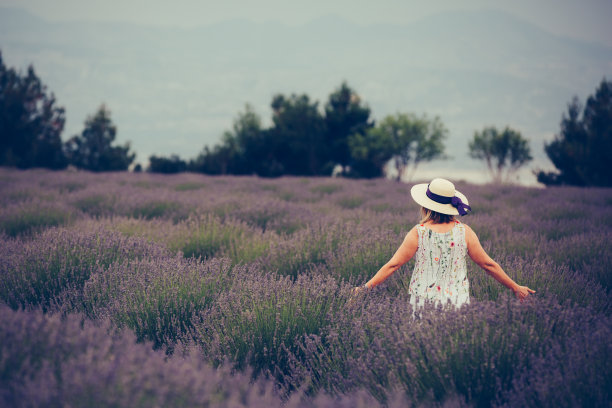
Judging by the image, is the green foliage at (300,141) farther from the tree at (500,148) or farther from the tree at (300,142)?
the tree at (500,148)

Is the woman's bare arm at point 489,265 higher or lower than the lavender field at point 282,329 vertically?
higher

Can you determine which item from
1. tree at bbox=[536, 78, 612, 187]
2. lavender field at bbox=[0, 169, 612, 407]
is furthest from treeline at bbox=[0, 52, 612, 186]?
lavender field at bbox=[0, 169, 612, 407]

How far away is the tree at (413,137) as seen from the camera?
43.6m

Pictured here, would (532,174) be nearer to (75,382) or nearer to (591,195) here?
(591,195)

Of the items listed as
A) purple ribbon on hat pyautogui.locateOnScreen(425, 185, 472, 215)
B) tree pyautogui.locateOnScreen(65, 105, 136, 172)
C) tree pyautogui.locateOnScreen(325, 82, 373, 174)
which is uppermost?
tree pyautogui.locateOnScreen(325, 82, 373, 174)

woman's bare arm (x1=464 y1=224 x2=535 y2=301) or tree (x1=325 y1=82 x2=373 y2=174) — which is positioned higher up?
tree (x1=325 y1=82 x2=373 y2=174)

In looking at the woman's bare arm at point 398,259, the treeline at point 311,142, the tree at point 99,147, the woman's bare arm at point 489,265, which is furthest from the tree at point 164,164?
the woman's bare arm at point 489,265

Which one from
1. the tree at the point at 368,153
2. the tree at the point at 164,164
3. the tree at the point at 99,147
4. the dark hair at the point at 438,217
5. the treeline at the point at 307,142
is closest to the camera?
the dark hair at the point at 438,217

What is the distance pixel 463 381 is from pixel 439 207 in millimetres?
1040

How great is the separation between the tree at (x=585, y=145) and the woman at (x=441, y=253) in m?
26.4

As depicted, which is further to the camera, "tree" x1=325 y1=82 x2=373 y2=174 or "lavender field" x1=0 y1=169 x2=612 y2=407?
"tree" x1=325 y1=82 x2=373 y2=174

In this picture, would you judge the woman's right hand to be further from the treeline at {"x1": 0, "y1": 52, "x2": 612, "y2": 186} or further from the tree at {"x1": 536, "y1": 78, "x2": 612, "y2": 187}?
the tree at {"x1": 536, "y1": 78, "x2": 612, "y2": 187}

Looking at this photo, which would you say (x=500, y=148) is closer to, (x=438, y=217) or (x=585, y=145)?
(x=585, y=145)

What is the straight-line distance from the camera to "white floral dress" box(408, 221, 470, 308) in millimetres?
2605
